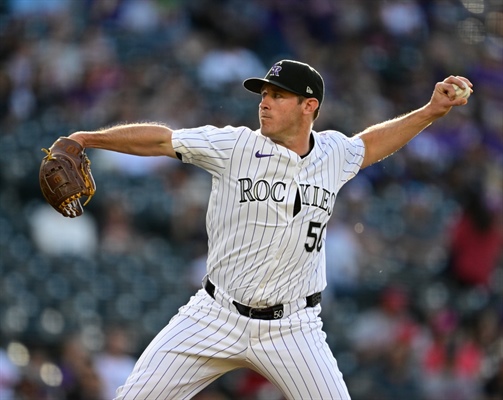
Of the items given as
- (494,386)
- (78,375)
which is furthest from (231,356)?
(494,386)

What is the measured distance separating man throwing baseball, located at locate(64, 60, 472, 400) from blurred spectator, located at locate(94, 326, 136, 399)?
3.28m

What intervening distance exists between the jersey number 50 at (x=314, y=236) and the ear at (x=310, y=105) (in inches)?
20.5

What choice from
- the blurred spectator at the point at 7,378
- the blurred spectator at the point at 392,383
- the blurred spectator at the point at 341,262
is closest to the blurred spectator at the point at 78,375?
the blurred spectator at the point at 7,378

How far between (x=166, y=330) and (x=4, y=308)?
3923mm

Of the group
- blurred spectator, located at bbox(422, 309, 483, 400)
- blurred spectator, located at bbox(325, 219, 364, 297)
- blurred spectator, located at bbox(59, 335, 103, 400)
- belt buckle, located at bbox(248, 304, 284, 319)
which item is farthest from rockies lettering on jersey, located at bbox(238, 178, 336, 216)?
blurred spectator, located at bbox(422, 309, 483, 400)

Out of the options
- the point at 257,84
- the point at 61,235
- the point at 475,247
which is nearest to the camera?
the point at 257,84

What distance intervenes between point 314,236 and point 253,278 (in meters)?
0.34

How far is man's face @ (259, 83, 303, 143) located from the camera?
15.8ft

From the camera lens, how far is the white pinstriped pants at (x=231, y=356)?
454 cm

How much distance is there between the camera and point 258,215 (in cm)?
470

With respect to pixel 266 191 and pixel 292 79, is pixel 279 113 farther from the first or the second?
pixel 266 191

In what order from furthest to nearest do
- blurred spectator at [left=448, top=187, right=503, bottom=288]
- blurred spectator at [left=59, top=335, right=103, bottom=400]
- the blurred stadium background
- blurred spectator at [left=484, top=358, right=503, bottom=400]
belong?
blurred spectator at [left=448, top=187, right=503, bottom=288] < blurred spectator at [left=484, top=358, right=503, bottom=400] < the blurred stadium background < blurred spectator at [left=59, top=335, right=103, bottom=400]

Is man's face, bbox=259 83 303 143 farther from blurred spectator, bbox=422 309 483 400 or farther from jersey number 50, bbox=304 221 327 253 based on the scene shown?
blurred spectator, bbox=422 309 483 400

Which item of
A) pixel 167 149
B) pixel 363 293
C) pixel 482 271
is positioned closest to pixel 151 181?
pixel 363 293
